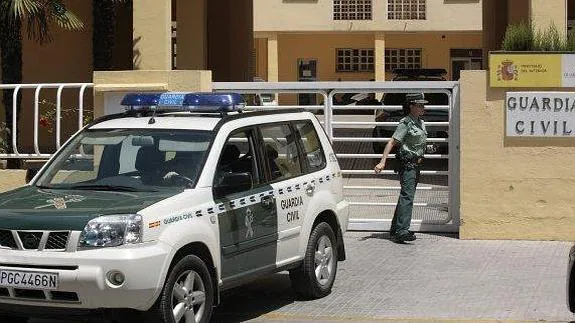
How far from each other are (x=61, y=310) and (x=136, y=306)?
0.52 metres

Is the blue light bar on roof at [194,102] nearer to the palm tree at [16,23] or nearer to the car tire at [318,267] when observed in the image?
the car tire at [318,267]

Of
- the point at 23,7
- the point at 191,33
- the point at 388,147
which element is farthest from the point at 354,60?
the point at 388,147

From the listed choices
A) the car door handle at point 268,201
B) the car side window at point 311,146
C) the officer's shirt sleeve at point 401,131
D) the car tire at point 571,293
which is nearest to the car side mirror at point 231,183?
the car door handle at point 268,201

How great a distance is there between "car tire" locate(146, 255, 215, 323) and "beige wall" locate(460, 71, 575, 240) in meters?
5.42

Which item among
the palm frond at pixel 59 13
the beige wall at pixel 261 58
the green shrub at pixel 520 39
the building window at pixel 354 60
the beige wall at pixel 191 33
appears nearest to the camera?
the green shrub at pixel 520 39

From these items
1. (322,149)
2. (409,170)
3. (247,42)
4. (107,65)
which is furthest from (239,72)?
(322,149)

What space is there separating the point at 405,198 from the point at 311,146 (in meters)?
2.82

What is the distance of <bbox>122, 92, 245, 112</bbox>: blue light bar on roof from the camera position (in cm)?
847

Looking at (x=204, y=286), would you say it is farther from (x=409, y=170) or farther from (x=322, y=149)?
(x=409, y=170)

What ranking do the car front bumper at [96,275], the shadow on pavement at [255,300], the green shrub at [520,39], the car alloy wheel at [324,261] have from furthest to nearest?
the green shrub at [520,39], the car alloy wheel at [324,261], the shadow on pavement at [255,300], the car front bumper at [96,275]

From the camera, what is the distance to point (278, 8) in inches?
1534

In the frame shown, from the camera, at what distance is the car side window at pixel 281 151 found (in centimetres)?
863

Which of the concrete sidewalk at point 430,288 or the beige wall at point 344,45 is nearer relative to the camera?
the concrete sidewalk at point 430,288

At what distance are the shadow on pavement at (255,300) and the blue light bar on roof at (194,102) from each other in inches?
68.9
